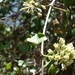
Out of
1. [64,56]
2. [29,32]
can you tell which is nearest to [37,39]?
[64,56]

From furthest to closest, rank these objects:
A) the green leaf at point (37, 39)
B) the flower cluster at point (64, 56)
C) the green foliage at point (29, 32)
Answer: the green foliage at point (29, 32) → the green leaf at point (37, 39) → the flower cluster at point (64, 56)

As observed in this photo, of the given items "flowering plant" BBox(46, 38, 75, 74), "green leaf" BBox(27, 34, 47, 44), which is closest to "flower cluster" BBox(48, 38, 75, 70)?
"flowering plant" BBox(46, 38, 75, 74)

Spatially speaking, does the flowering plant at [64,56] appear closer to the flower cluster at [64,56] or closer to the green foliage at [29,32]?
the flower cluster at [64,56]

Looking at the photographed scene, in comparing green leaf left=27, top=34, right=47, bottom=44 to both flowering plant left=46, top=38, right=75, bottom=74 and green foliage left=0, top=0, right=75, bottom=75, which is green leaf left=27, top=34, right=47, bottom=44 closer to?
green foliage left=0, top=0, right=75, bottom=75

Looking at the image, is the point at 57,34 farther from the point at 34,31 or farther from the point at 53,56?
the point at 53,56

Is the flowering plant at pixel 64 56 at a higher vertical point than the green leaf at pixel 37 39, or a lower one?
lower

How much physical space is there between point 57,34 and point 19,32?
18.8 inches

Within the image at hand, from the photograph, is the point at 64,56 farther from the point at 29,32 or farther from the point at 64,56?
the point at 29,32

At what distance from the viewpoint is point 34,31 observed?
7.28 feet

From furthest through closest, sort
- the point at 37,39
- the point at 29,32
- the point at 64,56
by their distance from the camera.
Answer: the point at 29,32
the point at 37,39
the point at 64,56

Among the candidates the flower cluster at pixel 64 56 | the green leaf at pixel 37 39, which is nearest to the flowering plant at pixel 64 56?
the flower cluster at pixel 64 56

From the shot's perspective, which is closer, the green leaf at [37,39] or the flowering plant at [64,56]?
the flowering plant at [64,56]

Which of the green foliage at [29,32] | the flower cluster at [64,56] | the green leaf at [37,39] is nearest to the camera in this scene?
the flower cluster at [64,56]

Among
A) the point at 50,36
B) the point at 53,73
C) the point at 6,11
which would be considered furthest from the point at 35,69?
the point at 6,11
